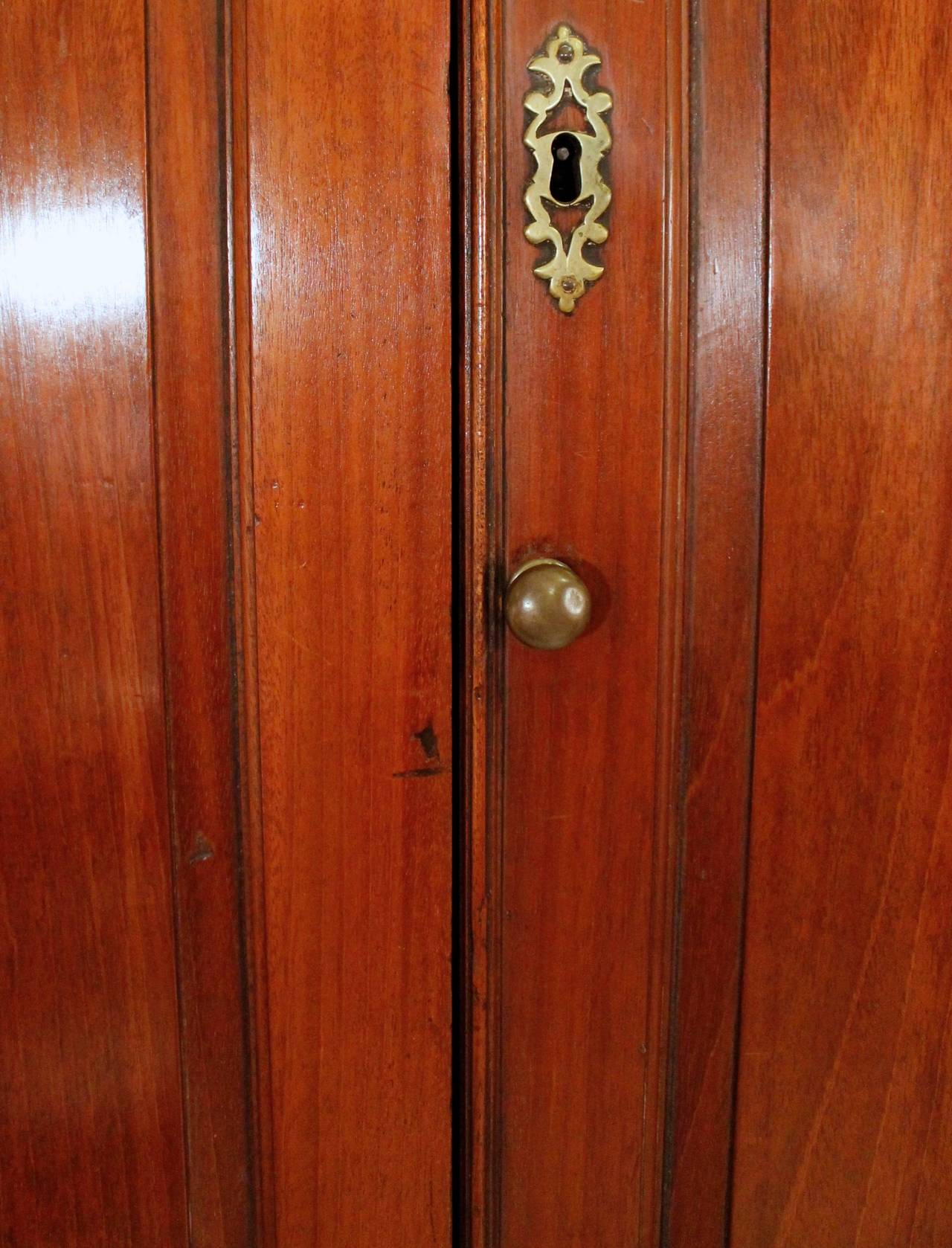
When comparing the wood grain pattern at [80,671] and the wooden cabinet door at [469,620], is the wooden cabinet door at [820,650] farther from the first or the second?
the wood grain pattern at [80,671]

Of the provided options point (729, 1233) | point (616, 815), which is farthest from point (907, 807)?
point (729, 1233)

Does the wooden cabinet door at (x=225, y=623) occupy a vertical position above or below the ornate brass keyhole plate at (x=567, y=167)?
below

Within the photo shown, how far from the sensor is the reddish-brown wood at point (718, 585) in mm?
463

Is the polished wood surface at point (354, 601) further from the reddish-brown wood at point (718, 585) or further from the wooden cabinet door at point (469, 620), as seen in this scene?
the reddish-brown wood at point (718, 585)

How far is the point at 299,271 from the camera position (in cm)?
45

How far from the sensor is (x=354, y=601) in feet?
1.54

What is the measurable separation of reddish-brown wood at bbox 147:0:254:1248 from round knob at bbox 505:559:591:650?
0.45ft

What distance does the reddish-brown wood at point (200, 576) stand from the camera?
44 cm

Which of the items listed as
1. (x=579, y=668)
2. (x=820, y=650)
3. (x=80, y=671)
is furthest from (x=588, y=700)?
(x=80, y=671)

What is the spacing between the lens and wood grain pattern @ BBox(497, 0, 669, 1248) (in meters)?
0.46

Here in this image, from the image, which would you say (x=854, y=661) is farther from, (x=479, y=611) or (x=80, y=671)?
(x=80, y=671)

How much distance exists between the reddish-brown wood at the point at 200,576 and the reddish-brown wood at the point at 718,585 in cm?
22

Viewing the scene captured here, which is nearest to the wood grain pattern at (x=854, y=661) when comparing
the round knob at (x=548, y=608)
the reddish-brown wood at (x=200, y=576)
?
the round knob at (x=548, y=608)

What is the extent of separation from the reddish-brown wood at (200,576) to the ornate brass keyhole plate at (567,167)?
0.45 ft
